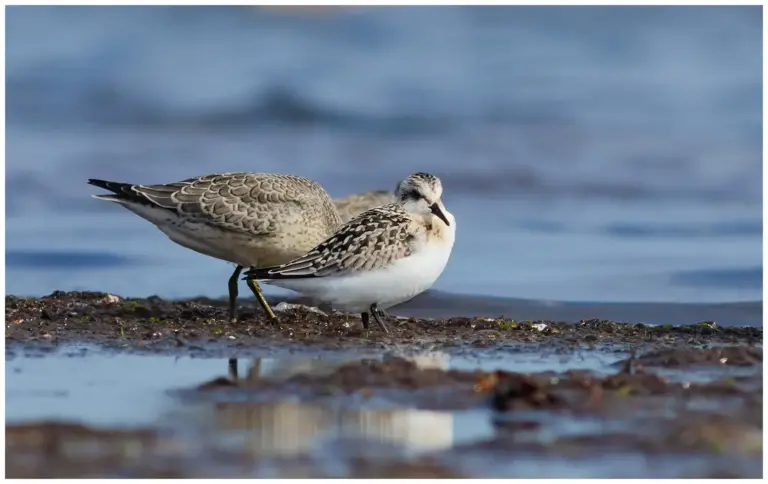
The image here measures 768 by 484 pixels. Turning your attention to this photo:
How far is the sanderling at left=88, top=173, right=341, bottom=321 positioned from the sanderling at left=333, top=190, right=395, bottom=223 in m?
2.59

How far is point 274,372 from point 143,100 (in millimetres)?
13910

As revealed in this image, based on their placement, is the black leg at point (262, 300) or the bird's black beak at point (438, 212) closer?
the bird's black beak at point (438, 212)

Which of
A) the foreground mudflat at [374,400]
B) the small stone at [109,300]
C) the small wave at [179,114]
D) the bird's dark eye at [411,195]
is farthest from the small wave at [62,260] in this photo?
the small wave at [179,114]

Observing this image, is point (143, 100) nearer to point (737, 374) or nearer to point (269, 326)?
point (269, 326)

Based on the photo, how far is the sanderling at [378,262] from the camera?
7980 mm

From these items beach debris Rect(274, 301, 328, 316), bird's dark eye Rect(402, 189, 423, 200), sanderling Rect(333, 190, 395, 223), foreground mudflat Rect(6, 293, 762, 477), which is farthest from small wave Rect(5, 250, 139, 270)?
bird's dark eye Rect(402, 189, 423, 200)

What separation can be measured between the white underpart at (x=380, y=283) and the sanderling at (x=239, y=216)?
79cm

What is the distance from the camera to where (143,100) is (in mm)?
19953

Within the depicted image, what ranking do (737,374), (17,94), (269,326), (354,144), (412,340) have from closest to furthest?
(737,374) < (412,340) < (269,326) < (354,144) < (17,94)

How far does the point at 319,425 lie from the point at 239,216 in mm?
3568

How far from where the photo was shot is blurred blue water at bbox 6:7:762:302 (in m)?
11.8

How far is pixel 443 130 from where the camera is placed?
18.7m

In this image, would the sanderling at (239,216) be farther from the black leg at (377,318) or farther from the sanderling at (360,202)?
the sanderling at (360,202)

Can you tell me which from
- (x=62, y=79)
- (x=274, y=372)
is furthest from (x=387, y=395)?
(x=62, y=79)
